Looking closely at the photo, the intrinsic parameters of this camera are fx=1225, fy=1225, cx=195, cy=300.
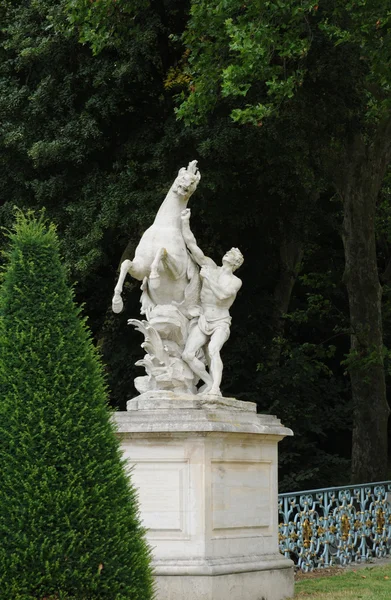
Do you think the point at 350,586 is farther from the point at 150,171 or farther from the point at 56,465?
the point at 150,171

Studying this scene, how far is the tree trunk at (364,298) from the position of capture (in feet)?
60.7

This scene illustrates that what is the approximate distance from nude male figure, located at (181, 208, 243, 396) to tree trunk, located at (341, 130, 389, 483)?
23.5ft

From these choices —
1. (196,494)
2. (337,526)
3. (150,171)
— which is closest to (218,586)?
(196,494)

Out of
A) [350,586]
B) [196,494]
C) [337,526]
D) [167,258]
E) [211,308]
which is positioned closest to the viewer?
[196,494]

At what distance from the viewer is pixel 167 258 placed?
1132cm

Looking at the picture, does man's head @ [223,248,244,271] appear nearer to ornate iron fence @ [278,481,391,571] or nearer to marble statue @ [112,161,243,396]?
marble statue @ [112,161,243,396]

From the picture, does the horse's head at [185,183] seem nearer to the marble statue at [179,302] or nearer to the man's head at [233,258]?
the marble statue at [179,302]

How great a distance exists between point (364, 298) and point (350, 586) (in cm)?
757

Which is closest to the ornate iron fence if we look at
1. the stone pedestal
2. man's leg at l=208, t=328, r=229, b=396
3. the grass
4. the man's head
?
the grass

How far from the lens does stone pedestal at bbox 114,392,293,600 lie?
1051 centimetres

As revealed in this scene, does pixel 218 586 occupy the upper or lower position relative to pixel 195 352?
lower

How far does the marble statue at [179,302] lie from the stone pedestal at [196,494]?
0.35 metres

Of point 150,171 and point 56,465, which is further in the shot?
point 150,171

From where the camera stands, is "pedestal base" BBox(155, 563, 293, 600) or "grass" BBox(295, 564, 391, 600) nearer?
"pedestal base" BBox(155, 563, 293, 600)
